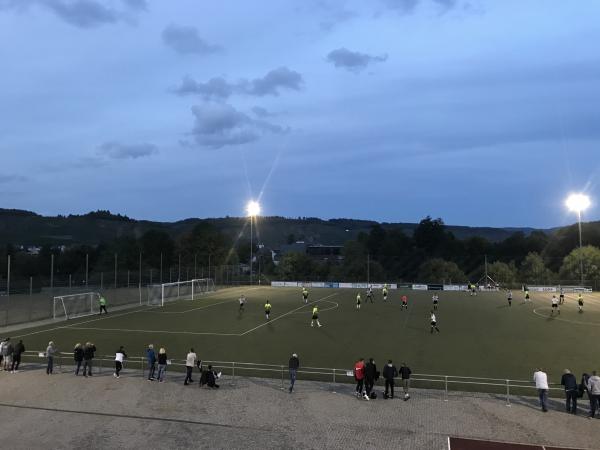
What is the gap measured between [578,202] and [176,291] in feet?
184

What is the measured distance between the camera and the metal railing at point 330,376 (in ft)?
62.4

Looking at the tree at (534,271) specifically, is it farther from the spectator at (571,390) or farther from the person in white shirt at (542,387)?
the person in white shirt at (542,387)

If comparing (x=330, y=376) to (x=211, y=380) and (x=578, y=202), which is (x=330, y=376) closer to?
(x=211, y=380)

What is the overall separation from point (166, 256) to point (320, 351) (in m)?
89.9

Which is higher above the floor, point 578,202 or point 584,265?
point 578,202

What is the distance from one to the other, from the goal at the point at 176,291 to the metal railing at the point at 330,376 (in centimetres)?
2873

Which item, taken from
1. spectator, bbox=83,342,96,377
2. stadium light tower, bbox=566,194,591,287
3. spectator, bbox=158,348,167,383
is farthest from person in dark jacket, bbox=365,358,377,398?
stadium light tower, bbox=566,194,591,287

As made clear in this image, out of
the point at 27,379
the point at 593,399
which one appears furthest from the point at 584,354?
the point at 27,379

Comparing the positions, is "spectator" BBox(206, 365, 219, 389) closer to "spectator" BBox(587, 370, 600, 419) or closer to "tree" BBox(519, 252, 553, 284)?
"spectator" BBox(587, 370, 600, 419)

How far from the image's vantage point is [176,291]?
61.8m

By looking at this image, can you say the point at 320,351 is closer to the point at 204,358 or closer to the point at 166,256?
the point at 204,358

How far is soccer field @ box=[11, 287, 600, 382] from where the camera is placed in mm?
25016

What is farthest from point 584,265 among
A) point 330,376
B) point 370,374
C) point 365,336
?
point 370,374

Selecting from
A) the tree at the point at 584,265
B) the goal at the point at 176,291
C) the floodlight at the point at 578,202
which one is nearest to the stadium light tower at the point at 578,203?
the floodlight at the point at 578,202
